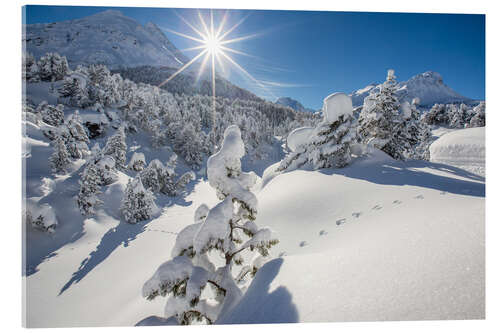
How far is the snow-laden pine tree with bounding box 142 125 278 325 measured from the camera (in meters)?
2.98

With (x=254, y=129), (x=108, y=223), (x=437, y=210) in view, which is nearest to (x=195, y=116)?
(x=254, y=129)

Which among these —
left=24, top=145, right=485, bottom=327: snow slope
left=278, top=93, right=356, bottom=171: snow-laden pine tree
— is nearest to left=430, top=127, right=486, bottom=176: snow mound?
left=24, top=145, right=485, bottom=327: snow slope

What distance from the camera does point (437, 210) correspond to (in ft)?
13.3

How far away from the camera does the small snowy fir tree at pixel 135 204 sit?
14797 millimetres

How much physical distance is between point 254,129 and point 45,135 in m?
21.2

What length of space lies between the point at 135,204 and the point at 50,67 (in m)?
31.9

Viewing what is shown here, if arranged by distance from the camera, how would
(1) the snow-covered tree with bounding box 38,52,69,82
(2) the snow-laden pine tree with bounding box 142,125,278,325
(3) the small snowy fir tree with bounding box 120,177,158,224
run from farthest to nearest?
(1) the snow-covered tree with bounding box 38,52,69,82 → (3) the small snowy fir tree with bounding box 120,177,158,224 → (2) the snow-laden pine tree with bounding box 142,125,278,325

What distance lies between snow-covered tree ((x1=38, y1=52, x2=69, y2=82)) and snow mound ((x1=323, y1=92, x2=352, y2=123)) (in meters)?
40.2

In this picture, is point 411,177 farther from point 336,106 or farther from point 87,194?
point 87,194

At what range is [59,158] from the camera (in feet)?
52.5

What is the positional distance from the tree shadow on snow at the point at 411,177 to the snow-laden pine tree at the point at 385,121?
4.05m

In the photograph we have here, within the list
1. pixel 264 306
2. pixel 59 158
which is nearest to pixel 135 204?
pixel 59 158

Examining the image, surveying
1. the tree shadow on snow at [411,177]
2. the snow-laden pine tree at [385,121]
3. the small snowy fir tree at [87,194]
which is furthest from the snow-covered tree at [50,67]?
the snow-laden pine tree at [385,121]

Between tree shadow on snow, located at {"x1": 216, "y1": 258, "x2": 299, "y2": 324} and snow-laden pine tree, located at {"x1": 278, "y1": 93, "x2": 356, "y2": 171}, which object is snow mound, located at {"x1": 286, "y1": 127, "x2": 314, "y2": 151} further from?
tree shadow on snow, located at {"x1": 216, "y1": 258, "x2": 299, "y2": 324}
